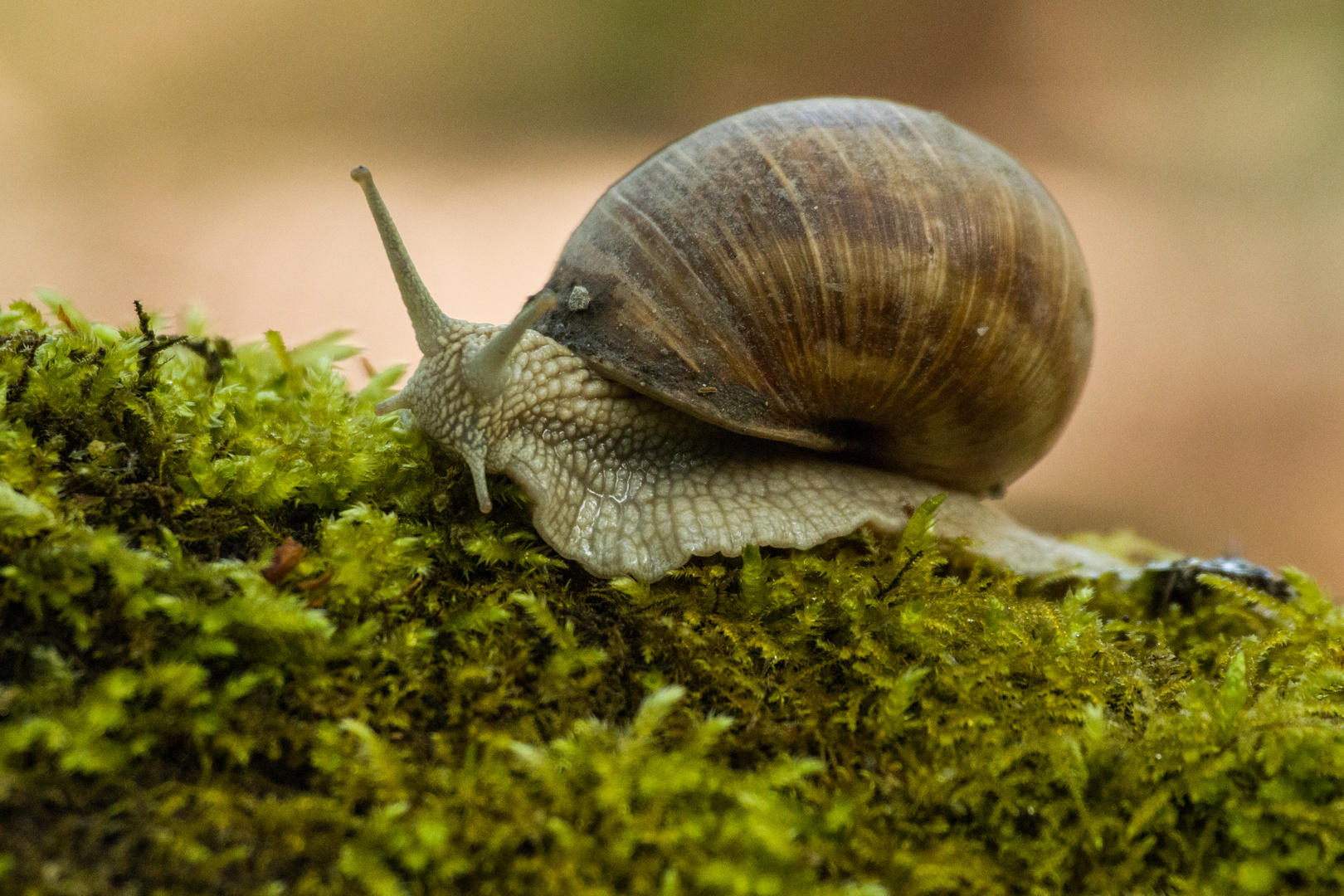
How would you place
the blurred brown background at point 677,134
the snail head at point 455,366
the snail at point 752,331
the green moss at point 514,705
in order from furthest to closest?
the blurred brown background at point 677,134, the snail at point 752,331, the snail head at point 455,366, the green moss at point 514,705

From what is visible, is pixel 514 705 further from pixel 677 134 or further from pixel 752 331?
pixel 677 134

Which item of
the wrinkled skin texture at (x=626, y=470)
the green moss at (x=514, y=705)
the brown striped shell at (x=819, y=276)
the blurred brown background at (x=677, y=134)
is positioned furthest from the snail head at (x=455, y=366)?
the blurred brown background at (x=677, y=134)

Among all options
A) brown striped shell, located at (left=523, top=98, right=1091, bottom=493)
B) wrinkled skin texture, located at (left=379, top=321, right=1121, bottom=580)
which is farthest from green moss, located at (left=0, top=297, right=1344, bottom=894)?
brown striped shell, located at (left=523, top=98, right=1091, bottom=493)

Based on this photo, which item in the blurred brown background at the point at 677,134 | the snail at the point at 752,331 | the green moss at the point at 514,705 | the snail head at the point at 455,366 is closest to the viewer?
the green moss at the point at 514,705

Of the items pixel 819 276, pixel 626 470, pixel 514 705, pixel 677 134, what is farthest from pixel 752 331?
pixel 677 134

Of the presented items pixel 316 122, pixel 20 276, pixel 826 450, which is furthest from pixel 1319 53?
pixel 20 276

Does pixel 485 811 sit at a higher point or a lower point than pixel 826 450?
lower

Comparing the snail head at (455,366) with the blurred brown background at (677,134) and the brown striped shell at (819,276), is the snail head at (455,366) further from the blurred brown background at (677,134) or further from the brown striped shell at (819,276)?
the blurred brown background at (677,134)

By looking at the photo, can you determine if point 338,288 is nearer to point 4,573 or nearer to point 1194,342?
point 4,573
